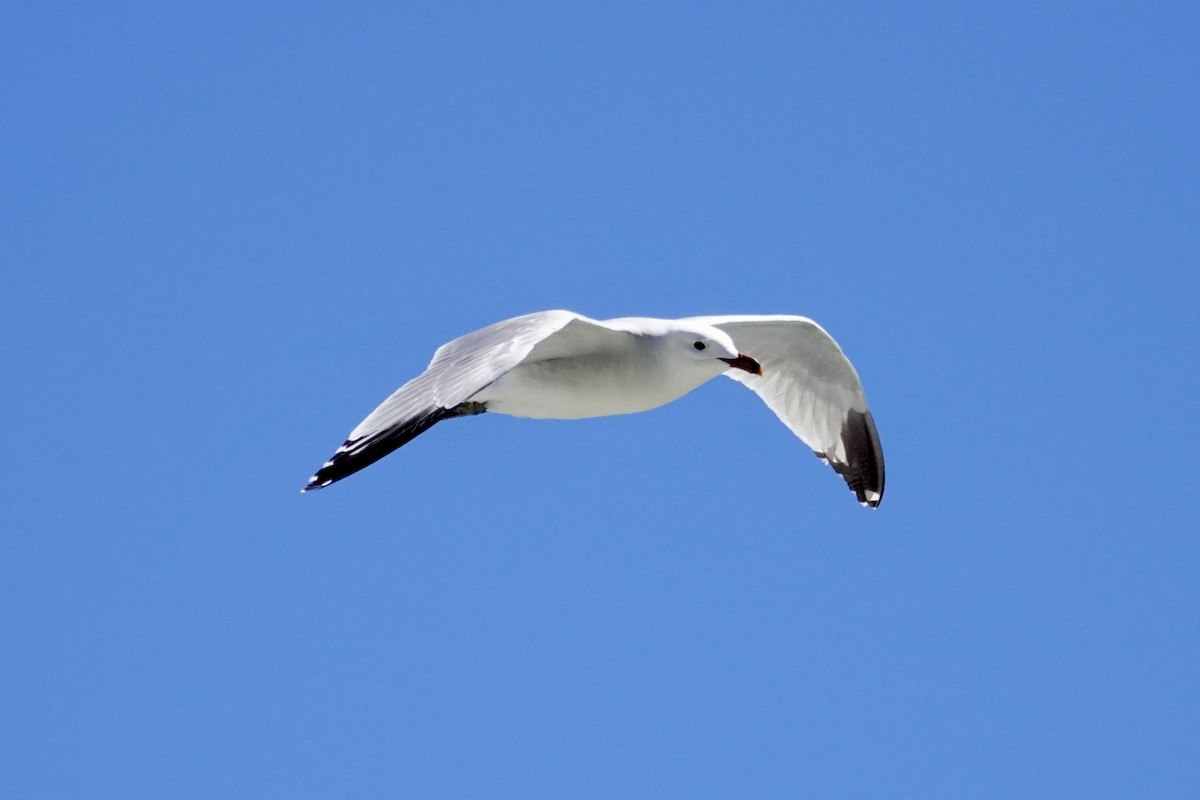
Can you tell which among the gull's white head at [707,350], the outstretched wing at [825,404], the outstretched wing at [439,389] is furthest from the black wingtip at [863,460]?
the outstretched wing at [439,389]

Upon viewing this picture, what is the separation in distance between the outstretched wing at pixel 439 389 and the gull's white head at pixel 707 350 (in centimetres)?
65

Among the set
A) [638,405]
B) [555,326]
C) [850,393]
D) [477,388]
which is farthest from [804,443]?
[477,388]

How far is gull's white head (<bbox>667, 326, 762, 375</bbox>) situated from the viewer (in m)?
8.29

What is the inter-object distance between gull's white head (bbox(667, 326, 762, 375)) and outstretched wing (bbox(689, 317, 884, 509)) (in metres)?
1.83

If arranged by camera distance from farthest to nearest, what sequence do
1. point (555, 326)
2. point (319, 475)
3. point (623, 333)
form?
point (623, 333) < point (555, 326) < point (319, 475)

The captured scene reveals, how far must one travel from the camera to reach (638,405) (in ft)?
27.8

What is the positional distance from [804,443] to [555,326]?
3621mm

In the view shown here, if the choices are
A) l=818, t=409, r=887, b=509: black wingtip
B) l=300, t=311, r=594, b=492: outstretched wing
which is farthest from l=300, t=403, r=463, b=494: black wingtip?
l=818, t=409, r=887, b=509: black wingtip

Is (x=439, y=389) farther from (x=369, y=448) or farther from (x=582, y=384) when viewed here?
(x=582, y=384)

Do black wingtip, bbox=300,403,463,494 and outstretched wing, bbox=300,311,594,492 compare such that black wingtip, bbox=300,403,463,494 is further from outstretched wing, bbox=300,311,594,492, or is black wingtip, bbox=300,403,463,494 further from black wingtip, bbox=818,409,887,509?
black wingtip, bbox=818,409,887,509

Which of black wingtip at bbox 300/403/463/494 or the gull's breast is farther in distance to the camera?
the gull's breast

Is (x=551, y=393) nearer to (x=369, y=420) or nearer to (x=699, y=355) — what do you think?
(x=699, y=355)

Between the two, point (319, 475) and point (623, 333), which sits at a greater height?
point (623, 333)

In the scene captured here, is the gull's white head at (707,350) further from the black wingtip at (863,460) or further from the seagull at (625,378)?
the black wingtip at (863,460)
